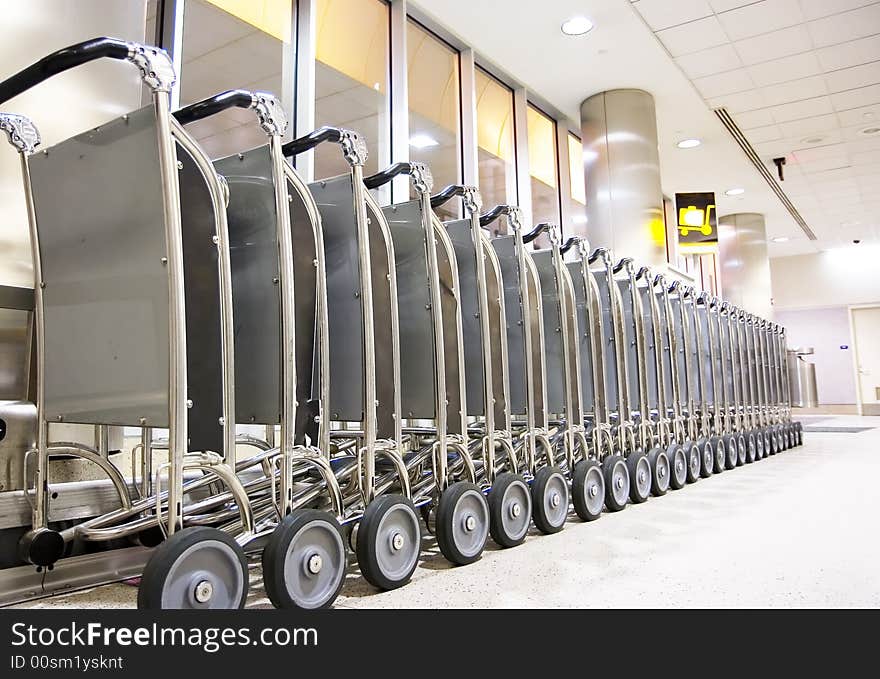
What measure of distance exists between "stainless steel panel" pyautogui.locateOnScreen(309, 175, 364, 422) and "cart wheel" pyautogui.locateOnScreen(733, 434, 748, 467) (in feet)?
13.7

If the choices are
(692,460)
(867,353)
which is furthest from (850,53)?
(867,353)

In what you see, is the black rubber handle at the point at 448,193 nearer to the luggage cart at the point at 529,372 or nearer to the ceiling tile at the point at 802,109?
the luggage cart at the point at 529,372

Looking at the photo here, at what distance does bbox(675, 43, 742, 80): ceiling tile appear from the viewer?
5949 mm

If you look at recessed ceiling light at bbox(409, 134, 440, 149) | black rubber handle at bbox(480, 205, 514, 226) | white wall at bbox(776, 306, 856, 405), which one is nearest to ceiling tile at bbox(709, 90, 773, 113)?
recessed ceiling light at bbox(409, 134, 440, 149)

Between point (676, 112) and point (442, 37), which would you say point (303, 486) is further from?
point (676, 112)

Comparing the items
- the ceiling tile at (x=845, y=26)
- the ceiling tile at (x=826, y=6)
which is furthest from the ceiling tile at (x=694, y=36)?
the ceiling tile at (x=845, y=26)

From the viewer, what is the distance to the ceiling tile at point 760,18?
17.1 feet

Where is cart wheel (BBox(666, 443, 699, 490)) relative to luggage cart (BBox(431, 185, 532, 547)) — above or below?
below

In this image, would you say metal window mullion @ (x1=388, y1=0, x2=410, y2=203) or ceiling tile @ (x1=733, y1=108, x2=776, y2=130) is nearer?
metal window mullion @ (x1=388, y1=0, x2=410, y2=203)

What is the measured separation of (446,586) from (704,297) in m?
4.37

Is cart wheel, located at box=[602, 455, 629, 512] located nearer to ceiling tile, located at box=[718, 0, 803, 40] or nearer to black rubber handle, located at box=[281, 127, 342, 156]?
black rubber handle, located at box=[281, 127, 342, 156]

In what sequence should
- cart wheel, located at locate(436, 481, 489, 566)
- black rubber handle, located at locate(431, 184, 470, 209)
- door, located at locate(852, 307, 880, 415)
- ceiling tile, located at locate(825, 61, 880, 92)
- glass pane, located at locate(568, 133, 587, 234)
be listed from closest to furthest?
cart wheel, located at locate(436, 481, 489, 566) → black rubber handle, located at locate(431, 184, 470, 209) → ceiling tile, located at locate(825, 61, 880, 92) → glass pane, located at locate(568, 133, 587, 234) → door, located at locate(852, 307, 880, 415)
